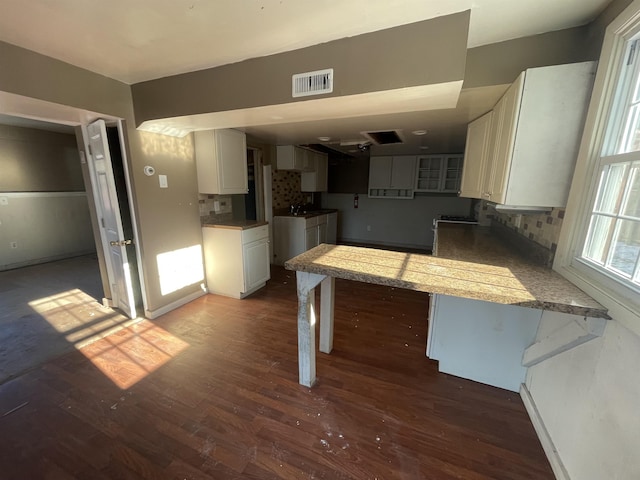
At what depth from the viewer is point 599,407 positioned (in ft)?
3.33

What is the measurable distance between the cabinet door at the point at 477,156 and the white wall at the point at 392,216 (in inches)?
116

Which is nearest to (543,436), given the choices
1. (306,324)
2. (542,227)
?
(542,227)

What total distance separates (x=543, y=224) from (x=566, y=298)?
818 millimetres

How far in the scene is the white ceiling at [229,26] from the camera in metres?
1.19

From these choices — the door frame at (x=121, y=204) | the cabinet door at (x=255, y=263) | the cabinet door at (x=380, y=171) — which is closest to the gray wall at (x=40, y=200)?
the door frame at (x=121, y=204)

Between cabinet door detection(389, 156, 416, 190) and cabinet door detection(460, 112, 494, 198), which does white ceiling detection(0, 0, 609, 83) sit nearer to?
cabinet door detection(460, 112, 494, 198)

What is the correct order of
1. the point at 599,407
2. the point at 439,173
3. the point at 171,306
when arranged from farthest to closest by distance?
1. the point at 439,173
2. the point at 171,306
3. the point at 599,407

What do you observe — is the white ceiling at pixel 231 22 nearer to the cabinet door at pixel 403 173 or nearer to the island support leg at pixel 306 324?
the island support leg at pixel 306 324

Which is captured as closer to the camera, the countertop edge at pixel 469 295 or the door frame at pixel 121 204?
the countertop edge at pixel 469 295

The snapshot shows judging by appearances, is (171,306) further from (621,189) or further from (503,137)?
(621,189)

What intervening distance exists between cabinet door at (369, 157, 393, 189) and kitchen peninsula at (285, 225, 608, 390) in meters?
3.51

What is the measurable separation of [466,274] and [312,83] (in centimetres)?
144

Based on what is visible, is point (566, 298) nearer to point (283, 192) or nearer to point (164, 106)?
point (164, 106)

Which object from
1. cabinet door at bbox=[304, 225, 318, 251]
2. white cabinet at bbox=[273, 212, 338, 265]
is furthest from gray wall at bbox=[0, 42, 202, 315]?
cabinet door at bbox=[304, 225, 318, 251]
